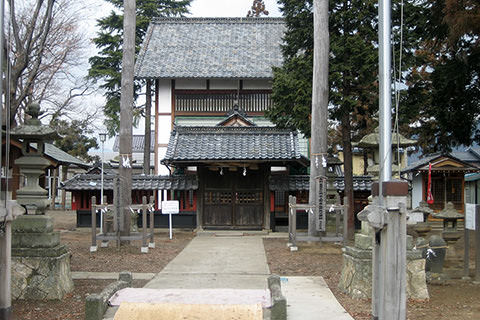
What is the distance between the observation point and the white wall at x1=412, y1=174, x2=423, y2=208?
27.5 m

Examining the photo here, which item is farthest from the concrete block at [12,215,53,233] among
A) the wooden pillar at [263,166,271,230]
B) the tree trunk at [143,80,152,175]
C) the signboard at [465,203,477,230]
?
the tree trunk at [143,80,152,175]

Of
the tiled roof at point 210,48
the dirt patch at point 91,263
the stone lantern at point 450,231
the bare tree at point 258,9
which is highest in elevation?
the bare tree at point 258,9

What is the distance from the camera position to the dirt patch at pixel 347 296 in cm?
671

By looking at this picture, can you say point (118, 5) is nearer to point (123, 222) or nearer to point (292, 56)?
point (292, 56)

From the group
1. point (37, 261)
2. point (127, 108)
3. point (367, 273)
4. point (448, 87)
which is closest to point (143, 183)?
point (127, 108)

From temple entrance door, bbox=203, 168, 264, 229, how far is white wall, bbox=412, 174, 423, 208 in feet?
44.6

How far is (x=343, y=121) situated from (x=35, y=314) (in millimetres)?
11131

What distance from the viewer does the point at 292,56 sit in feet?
51.9

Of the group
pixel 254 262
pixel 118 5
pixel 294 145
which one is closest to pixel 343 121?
pixel 294 145

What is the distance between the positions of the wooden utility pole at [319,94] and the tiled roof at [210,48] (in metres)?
8.59

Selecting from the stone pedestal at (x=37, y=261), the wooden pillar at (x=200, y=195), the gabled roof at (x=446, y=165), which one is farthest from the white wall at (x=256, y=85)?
the stone pedestal at (x=37, y=261)

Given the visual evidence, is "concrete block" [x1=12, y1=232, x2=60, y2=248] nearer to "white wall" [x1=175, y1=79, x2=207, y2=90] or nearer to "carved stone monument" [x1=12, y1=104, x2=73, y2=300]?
"carved stone monument" [x1=12, y1=104, x2=73, y2=300]

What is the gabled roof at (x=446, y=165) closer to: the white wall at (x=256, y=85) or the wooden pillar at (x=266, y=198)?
the white wall at (x=256, y=85)

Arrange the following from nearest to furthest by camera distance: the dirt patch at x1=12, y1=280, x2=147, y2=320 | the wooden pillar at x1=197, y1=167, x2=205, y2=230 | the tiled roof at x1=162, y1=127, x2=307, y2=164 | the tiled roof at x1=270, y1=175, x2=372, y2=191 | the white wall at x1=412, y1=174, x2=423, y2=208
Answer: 1. the dirt patch at x1=12, y1=280, x2=147, y2=320
2. the tiled roof at x1=162, y1=127, x2=307, y2=164
3. the tiled roof at x1=270, y1=175, x2=372, y2=191
4. the wooden pillar at x1=197, y1=167, x2=205, y2=230
5. the white wall at x1=412, y1=174, x2=423, y2=208
